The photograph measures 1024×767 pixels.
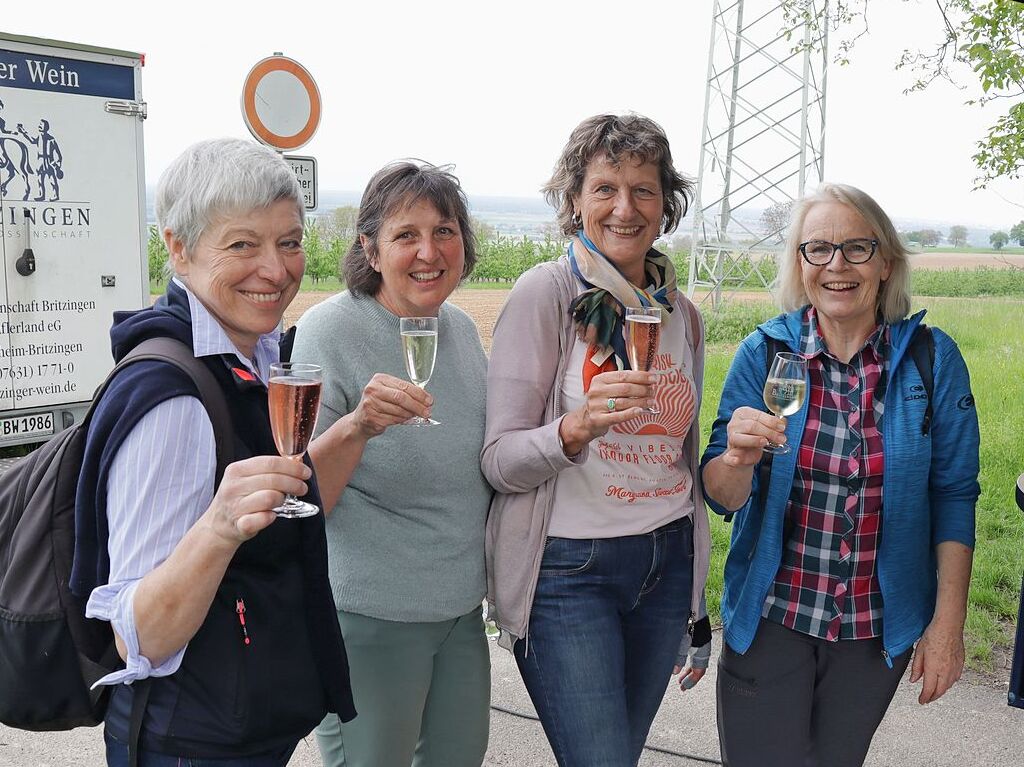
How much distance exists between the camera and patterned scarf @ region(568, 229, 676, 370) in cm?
234

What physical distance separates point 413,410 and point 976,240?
8.30m

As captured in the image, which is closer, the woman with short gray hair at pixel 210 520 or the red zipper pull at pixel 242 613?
the woman with short gray hair at pixel 210 520

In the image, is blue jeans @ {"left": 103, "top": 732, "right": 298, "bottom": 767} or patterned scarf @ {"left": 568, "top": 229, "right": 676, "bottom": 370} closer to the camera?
blue jeans @ {"left": 103, "top": 732, "right": 298, "bottom": 767}

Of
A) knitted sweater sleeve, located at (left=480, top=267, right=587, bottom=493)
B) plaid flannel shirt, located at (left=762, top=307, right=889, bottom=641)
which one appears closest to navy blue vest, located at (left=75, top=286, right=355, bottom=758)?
knitted sweater sleeve, located at (left=480, top=267, right=587, bottom=493)

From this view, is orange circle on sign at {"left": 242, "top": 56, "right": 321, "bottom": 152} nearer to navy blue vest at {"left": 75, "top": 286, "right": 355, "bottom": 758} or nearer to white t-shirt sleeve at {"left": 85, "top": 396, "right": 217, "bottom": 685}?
navy blue vest at {"left": 75, "top": 286, "right": 355, "bottom": 758}

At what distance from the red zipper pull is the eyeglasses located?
1.77 metres


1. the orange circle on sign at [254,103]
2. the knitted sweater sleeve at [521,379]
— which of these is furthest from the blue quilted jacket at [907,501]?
the orange circle on sign at [254,103]

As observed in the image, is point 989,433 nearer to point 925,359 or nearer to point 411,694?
point 925,359

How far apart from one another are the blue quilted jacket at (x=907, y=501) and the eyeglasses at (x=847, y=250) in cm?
22

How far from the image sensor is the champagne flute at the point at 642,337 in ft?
7.12

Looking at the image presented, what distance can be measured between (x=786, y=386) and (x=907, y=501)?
19.0 inches

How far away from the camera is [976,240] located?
28.6 feet

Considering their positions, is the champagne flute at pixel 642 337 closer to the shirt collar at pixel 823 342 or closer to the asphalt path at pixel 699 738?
the shirt collar at pixel 823 342

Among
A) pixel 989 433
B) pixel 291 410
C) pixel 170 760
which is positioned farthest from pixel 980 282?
pixel 170 760
